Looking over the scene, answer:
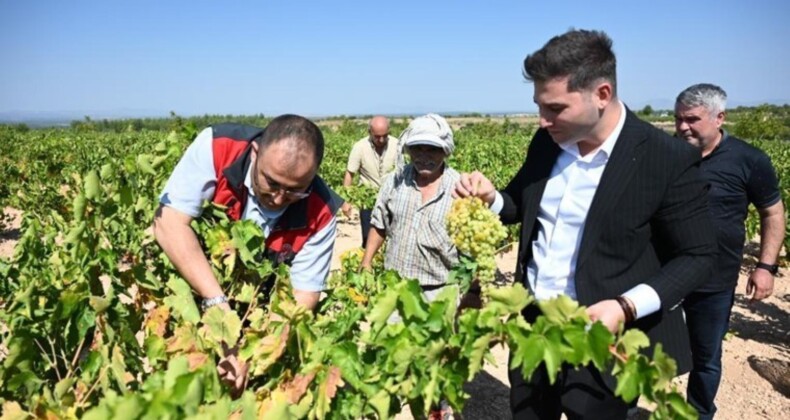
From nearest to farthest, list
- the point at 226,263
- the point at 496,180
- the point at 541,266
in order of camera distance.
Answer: the point at 226,263 < the point at 541,266 < the point at 496,180

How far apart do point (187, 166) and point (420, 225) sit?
5.57 ft

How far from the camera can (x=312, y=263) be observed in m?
2.37

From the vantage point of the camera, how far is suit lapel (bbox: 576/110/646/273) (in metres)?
1.96

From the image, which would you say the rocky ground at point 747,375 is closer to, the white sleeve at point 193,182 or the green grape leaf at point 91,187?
the white sleeve at point 193,182

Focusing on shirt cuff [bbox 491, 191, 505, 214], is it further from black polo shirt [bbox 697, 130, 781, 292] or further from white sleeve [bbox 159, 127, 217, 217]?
black polo shirt [bbox 697, 130, 781, 292]

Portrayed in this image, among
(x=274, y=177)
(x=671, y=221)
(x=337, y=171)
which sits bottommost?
(x=337, y=171)

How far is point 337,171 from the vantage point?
15266 mm

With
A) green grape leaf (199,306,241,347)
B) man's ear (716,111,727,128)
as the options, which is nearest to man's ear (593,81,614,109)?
green grape leaf (199,306,241,347)

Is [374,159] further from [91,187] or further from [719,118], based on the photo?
[91,187]

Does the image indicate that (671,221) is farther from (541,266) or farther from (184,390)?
(184,390)

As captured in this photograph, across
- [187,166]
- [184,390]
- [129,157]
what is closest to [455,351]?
[184,390]

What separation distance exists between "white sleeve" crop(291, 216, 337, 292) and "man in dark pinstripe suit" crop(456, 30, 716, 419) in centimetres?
65

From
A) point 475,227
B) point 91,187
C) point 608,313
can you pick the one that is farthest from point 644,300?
point 91,187

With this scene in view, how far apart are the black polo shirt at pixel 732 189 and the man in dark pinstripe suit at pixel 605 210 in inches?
55.0
